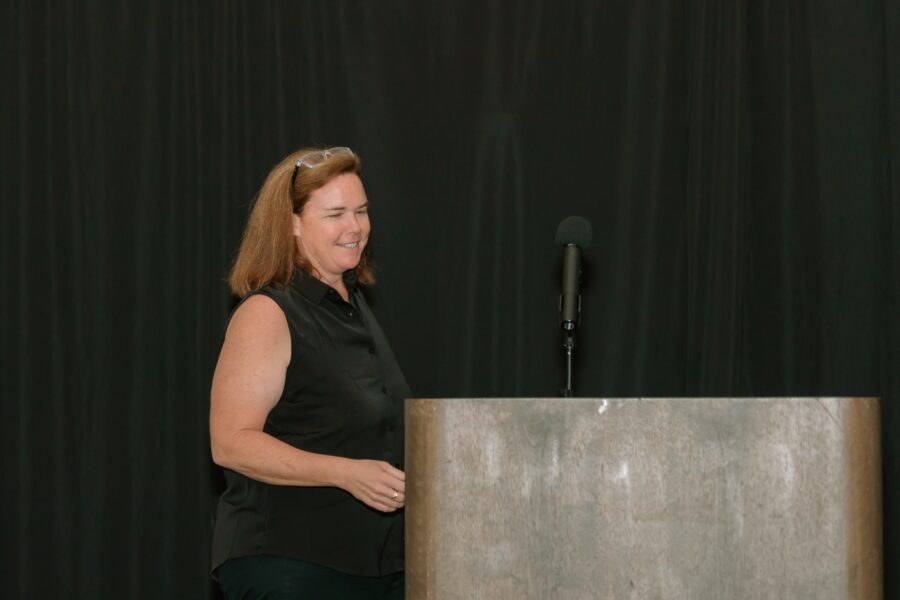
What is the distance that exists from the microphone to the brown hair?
20.7 inches

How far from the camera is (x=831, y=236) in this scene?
3842mm

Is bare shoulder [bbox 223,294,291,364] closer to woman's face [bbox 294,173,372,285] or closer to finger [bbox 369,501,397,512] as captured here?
woman's face [bbox 294,173,372,285]

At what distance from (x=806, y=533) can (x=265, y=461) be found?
3.39ft

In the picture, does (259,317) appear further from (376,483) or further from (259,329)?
(376,483)

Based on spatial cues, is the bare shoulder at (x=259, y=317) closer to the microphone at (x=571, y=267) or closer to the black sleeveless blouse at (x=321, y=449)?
the black sleeveless blouse at (x=321, y=449)

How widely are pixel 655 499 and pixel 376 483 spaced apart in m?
0.67

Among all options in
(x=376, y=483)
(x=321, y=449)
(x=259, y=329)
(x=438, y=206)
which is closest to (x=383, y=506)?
(x=376, y=483)

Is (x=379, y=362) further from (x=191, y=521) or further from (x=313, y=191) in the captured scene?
(x=191, y=521)

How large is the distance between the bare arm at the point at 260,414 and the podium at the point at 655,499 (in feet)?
1.80

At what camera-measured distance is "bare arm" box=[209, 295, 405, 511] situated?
7.00 ft

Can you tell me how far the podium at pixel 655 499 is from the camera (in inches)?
59.2

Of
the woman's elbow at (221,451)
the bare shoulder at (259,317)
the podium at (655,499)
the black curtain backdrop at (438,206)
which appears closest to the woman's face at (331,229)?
the bare shoulder at (259,317)

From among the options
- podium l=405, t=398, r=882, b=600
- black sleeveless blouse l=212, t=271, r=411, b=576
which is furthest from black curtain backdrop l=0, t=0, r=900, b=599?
podium l=405, t=398, r=882, b=600

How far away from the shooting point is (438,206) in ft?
13.2
